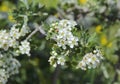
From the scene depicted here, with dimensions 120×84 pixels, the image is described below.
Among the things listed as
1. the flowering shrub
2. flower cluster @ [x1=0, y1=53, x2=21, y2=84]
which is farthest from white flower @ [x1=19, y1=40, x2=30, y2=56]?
flower cluster @ [x1=0, y1=53, x2=21, y2=84]

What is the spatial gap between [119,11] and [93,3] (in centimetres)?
18

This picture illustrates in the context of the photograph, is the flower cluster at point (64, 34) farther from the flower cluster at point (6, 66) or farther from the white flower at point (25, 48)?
the flower cluster at point (6, 66)

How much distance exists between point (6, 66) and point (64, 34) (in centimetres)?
36

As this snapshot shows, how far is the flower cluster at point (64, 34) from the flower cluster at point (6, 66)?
0.93 ft

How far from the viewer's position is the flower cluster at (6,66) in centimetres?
160

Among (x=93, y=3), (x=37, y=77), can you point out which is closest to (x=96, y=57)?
(x=93, y=3)

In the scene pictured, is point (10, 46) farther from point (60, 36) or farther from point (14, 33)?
point (60, 36)

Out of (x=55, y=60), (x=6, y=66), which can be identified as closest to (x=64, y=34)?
(x=55, y=60)

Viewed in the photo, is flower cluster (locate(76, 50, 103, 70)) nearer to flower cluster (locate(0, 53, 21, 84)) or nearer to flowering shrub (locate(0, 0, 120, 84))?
flowering shrub (locate(0, 0, 120, 84))

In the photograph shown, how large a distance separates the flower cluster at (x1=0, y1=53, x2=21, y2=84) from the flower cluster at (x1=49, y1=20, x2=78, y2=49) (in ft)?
0.93

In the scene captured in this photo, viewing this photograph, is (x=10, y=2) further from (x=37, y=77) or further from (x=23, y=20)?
(x=23, y=20)

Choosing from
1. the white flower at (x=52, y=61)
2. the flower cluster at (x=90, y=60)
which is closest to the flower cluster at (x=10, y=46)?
the white flower at (x=52, y=61)

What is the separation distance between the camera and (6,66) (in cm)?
167

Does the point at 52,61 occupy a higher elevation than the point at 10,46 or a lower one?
lower
